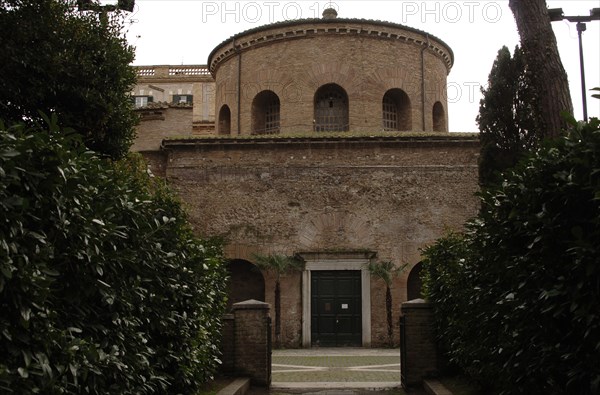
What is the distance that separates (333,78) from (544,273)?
70.0 ft

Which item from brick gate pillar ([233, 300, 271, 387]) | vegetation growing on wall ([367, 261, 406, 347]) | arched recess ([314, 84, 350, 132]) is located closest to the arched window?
arched recess ([314, 84, 350, 132])

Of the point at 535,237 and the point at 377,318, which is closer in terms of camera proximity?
the point at 535,237

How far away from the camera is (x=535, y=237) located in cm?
568

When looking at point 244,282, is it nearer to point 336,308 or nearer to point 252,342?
point 336,308

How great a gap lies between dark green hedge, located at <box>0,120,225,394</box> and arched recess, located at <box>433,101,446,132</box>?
21193 mm

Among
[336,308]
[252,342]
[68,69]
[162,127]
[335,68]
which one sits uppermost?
[335,68]

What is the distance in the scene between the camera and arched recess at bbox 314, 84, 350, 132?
2666cm

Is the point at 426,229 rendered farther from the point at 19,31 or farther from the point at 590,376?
the point at 590,376

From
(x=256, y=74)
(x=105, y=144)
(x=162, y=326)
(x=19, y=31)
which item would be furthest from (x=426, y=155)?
(x=162, y=326)

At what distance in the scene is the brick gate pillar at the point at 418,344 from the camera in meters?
11.5

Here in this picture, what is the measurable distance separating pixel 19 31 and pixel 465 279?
23.7 ft

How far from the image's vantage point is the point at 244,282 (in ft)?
75.8

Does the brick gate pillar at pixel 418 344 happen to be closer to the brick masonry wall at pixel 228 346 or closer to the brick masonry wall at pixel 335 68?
the brick masonry wall at pixel 228 346

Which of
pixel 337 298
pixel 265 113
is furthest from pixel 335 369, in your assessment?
pixel 265 113
